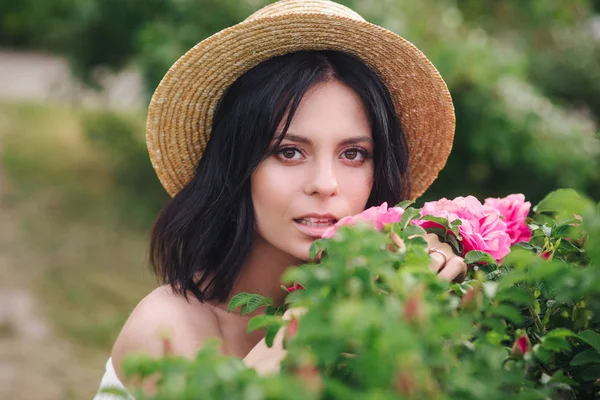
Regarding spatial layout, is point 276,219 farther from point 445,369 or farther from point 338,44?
point 445,369

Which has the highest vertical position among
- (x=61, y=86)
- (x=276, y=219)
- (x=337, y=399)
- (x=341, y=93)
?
(x=341, y=93)

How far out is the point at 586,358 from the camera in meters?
1.25

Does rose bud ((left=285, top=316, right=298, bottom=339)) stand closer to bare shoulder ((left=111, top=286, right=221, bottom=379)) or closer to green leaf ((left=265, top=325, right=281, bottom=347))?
green leaf ((left=265, top=325, right=281, bottom=347))

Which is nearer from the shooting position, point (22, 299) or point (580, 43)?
point (22, 299)

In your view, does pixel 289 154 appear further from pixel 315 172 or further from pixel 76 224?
pixel 76 224

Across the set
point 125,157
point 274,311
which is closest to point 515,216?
point 274,311

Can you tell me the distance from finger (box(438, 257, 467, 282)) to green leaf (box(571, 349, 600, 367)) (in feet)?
1.00

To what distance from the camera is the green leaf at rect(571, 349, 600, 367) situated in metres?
1.24

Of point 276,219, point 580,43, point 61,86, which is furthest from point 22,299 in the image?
point 580,43

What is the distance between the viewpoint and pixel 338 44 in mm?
2232

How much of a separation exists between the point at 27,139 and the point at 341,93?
8206mm

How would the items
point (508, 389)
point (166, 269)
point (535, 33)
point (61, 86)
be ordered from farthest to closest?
point (535, 33), point (61, 86), point (166, 269), point (508, 389)

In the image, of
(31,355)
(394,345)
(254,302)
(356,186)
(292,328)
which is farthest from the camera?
(31,355)

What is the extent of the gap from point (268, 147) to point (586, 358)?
1.14 metres
